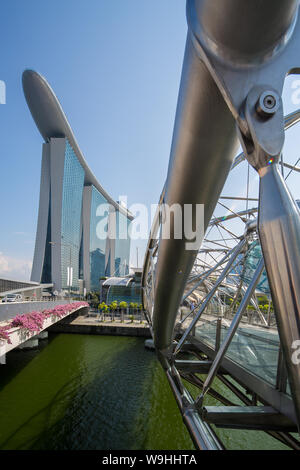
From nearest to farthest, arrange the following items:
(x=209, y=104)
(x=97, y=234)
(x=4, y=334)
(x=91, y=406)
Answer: (x=209, y=104) < (x=4, y=334) < (x=91, y=406) < (x=97, y=234)

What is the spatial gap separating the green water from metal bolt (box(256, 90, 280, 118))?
11.7 metres

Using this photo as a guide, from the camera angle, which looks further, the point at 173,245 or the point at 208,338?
the point at 208,338

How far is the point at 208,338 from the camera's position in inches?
290

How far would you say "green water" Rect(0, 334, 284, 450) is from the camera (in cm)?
933

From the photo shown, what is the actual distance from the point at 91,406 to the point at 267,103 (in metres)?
14.9

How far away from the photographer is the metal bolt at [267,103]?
1261mm

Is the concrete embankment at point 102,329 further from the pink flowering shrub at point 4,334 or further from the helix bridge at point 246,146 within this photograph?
the helix bridge at point 246,146

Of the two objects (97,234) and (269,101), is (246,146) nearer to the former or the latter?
(269,101)

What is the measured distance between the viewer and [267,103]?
129cm

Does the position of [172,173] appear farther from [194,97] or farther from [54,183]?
[54,183]

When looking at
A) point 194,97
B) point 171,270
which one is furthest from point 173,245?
point 194,97

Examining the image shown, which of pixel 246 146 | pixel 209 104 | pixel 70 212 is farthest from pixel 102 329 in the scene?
pixel 70 212

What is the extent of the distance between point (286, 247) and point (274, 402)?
11.4 ft

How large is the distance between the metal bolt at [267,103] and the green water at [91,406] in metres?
11.7
